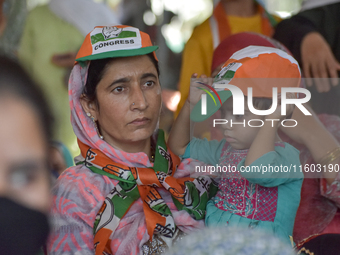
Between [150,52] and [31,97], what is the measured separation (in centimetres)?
68

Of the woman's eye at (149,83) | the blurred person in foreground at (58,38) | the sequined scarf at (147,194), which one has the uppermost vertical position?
the blurred person in foreground at (58,38)

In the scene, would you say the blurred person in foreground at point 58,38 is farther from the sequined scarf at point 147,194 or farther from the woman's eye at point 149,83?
the woman's eye at point 149,83

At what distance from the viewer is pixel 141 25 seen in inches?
142

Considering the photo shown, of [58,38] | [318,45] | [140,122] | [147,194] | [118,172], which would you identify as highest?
[58,38]

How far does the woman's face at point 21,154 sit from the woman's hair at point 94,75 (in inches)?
22.1

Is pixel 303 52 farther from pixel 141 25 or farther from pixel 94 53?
pixel 141 25

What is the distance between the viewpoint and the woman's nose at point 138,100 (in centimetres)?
140

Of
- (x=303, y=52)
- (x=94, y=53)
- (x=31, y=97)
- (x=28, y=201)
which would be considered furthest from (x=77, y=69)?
(x=303, y=52)

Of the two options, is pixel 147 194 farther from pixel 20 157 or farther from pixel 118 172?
pixel 20 157

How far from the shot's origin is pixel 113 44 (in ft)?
4.55

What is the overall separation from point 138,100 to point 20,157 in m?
0.58

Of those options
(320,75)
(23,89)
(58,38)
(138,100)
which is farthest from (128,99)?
(320,75)

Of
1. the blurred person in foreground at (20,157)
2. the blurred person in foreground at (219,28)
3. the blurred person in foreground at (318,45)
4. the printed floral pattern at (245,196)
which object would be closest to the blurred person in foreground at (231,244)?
the blurred person in foreground at (20,157)

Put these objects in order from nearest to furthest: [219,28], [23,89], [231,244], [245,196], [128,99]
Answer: [231,244]
[23,89]
[245,196]
[128,99]
[219,28]
